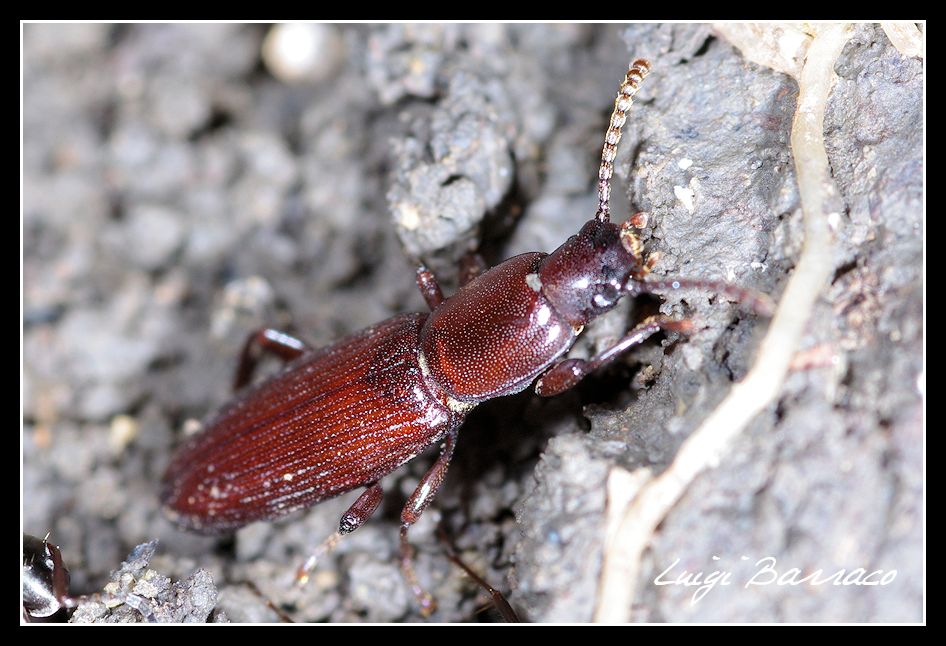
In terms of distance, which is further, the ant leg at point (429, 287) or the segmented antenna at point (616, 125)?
the ant leg at point (429, 287)

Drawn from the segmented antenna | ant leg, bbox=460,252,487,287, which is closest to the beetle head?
the segmented antenna

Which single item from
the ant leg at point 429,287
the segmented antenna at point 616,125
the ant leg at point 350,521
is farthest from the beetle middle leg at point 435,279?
the ant leg at point 350,521

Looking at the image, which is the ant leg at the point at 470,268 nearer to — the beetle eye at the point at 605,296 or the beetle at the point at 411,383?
the beetle at the point at 411,383

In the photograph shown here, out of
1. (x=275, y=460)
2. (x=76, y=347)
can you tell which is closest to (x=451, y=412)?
(x=275, y=460)

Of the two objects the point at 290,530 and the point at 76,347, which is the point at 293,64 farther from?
the point at 290,530
